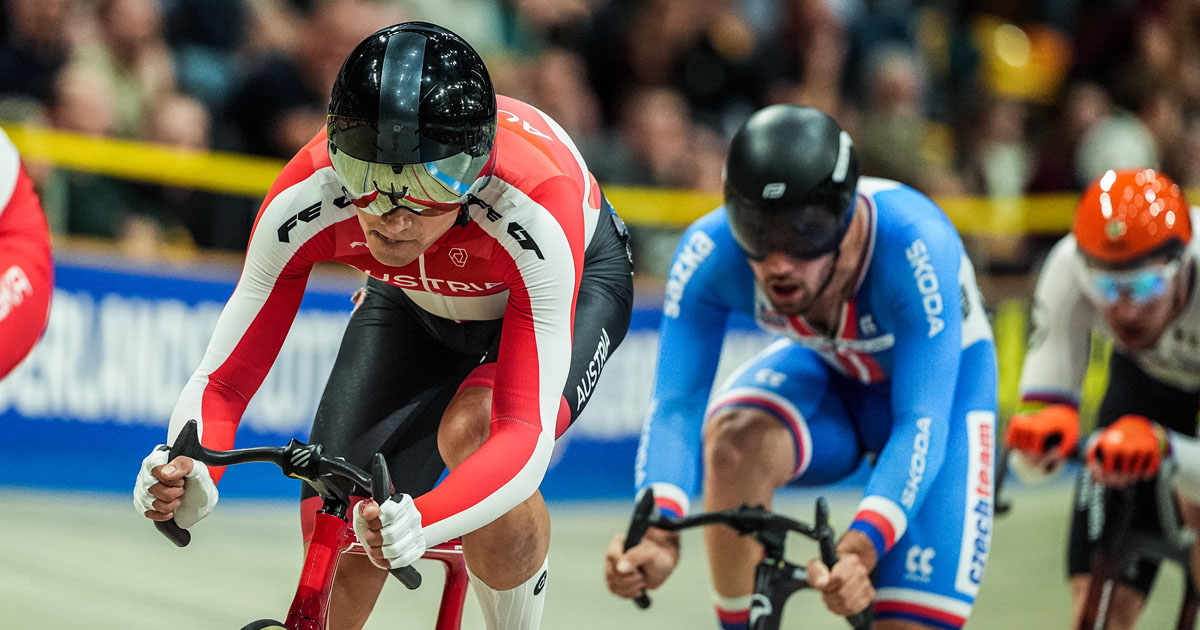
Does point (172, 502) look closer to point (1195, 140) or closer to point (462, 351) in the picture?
point (462, 351)

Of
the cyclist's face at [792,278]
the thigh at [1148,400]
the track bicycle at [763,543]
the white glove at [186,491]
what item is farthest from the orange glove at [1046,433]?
the white glove at [186,491]

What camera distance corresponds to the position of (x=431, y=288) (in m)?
3.25

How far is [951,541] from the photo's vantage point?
380 cm

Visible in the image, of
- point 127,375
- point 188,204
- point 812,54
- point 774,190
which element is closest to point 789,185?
point 774,190

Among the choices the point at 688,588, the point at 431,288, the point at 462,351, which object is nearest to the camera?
the point at 431,288

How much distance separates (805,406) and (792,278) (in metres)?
0.51

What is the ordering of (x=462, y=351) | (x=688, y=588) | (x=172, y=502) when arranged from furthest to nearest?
(x=688, y=588) < (x=462, y=351) < (x=172, y=502)

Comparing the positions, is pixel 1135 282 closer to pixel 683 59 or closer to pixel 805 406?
pixel 805 406

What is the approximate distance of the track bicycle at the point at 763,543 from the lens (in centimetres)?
317

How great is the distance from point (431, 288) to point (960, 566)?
5.35 ft

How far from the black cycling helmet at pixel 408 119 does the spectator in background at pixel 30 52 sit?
4.49m

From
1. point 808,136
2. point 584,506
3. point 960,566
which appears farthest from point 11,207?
point 584,506

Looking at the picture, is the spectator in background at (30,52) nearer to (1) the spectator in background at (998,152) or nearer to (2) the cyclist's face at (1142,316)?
(2) the cyclist's face at (1142,316)

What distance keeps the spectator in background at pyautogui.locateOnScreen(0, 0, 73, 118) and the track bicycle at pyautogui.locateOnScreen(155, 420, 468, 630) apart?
4.45 m
